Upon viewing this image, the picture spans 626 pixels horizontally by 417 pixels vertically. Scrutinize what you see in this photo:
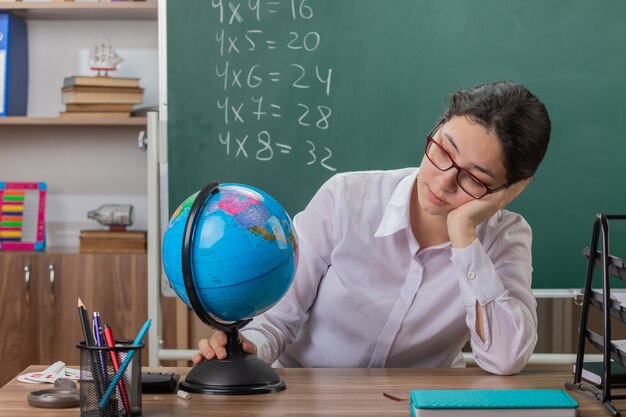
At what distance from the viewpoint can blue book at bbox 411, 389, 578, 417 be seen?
1.24 metres

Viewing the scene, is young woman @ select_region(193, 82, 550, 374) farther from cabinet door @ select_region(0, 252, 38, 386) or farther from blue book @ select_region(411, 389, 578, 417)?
cabinet door @ select_region(0, 252, 38, 386)

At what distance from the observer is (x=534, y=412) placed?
1264 millimetres

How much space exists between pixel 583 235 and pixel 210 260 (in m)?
1.83

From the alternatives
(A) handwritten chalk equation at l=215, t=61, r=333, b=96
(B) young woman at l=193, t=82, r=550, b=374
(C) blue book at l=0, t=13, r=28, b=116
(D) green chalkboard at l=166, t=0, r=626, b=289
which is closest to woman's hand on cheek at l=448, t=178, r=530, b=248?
(B) young woman at l=193, t=82, r=550, b=374

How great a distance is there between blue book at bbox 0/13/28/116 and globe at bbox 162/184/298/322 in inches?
95.4

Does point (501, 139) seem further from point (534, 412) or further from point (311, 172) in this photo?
point (311, 172)

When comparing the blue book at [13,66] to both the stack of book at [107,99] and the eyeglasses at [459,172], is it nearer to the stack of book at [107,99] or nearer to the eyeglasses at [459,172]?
the stack of book at [107,99]

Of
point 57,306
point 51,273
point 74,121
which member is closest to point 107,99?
point 74,121

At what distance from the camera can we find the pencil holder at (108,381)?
124 cm

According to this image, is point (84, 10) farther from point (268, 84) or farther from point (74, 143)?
point (268, 84)

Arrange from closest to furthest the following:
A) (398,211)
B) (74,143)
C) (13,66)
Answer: (398,211)
(13,66)
(74,143)

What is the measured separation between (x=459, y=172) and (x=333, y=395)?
0.52 m

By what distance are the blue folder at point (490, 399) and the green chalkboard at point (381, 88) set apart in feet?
5.07

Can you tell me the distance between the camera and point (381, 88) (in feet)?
9.30
